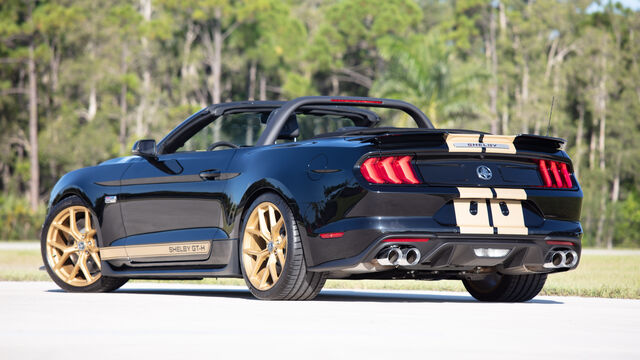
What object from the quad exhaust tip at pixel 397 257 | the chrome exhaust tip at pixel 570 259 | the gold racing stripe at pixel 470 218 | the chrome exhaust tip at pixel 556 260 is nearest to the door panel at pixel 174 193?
the quad exhaust tip at pixel 397 257

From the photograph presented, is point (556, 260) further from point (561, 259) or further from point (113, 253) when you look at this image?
point (113, 253)

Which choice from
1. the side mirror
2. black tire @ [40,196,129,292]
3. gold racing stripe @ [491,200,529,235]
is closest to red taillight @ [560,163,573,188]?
gold racing stripe @ [491,200,529,235]

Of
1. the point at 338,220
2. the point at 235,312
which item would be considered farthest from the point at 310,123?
the point at 235,312

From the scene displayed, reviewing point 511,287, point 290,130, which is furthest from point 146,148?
point 511,287

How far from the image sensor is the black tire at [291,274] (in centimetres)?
750

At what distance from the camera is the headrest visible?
337 inches

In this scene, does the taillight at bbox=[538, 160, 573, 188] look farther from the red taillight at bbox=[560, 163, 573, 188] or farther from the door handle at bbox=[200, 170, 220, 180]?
the door handle at bbox=[200, 170, 220, 180]

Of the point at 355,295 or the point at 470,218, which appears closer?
the point at 470,218

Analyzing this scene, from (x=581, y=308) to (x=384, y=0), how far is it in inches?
2197

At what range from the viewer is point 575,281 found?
12.5 metres

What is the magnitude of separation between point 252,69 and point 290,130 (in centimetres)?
5486

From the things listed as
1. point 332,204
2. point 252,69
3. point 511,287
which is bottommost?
point 511,287

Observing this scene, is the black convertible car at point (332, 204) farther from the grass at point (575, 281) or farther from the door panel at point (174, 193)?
the grass at point (575, 281)

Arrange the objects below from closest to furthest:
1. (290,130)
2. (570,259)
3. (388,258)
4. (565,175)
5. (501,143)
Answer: (388,258)
(501,143)
(570,259)
(565,175)
(290,130)
